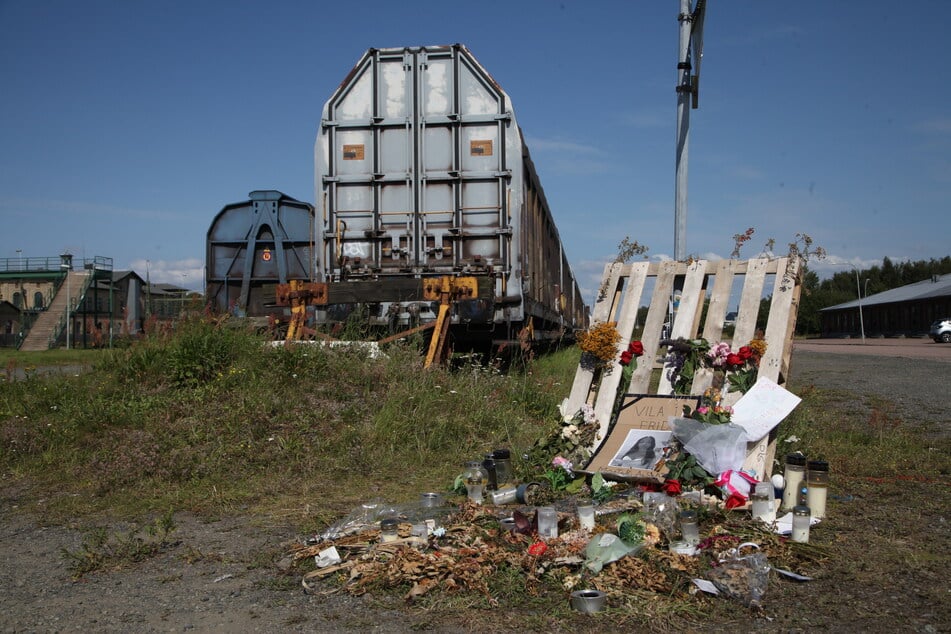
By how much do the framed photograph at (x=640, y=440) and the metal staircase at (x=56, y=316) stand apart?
35.4 meters

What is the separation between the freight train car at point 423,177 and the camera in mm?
10211

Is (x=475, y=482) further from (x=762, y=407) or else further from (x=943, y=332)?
(x=943, y=332)

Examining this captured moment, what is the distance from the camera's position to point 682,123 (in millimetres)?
8719

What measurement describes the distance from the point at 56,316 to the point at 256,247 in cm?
3257

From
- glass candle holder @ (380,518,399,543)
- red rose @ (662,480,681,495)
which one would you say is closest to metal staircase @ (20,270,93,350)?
glass candle holder @ (380,518,399,543)

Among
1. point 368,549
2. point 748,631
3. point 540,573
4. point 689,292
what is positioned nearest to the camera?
point 748,631

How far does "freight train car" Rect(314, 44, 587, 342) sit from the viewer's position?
1021cm

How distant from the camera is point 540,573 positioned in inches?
132

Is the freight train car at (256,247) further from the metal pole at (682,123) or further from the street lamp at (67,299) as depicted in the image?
the street lamp at (67,299)

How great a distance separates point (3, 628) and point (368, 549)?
150 centimetres

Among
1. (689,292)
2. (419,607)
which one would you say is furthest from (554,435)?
(419,607)

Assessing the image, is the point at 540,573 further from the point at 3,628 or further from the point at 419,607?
the point at 3,628

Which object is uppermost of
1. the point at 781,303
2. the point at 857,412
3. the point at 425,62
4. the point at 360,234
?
the point at 425,62

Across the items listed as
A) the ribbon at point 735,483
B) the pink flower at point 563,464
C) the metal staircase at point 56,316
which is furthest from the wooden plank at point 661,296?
the metal staircase at point 56,316
